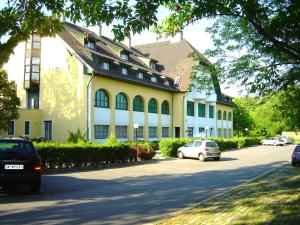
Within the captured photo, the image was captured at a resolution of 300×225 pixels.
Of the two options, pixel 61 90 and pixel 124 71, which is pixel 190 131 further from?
pixel 61 90

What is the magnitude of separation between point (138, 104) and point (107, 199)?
33.4 meters

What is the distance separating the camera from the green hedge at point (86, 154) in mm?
21375

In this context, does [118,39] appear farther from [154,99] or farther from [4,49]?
[154,99]

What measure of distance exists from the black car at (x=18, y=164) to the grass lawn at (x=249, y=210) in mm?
4931

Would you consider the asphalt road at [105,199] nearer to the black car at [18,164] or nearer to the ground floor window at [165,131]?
the black car at [18,164]

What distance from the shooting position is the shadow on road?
943 cm

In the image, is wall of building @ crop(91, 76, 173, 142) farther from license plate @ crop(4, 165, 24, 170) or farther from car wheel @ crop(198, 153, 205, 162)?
license plate @ crop(4, 165, 24, 170)

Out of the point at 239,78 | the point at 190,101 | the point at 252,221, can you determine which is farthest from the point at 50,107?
the point at 252,221

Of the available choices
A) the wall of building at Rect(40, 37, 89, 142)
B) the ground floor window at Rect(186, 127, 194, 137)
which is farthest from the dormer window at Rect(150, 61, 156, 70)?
the wall of building at Rect(40, 37, 89, 142)

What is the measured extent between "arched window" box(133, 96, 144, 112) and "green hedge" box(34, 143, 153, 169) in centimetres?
A: 1464

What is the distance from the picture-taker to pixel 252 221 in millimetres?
8430

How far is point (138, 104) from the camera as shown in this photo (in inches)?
1790

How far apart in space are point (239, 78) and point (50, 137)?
29.4 meters

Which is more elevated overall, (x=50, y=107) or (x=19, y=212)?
(x=50, y=107)
